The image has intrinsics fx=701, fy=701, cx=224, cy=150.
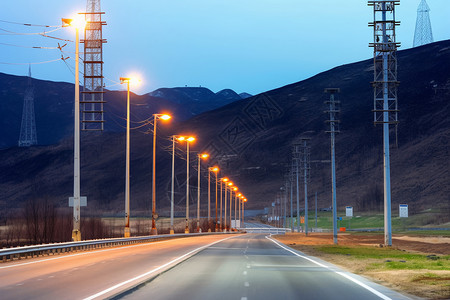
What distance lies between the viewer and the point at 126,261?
30.7m

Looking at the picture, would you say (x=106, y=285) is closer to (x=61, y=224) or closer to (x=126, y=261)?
(x=126, y=261)

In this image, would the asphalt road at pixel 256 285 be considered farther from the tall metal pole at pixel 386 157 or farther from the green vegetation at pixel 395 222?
the green vegetation at pixel 395 222

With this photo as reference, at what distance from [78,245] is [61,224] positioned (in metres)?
25.7

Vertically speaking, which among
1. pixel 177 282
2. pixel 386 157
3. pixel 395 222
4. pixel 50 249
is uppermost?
pixel 386 157

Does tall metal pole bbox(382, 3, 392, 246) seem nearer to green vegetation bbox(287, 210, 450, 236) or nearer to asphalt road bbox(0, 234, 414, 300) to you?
asphalt road bbox(0, 234, 414, 300)

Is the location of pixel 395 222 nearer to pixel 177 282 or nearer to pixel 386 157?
pixel 386 157

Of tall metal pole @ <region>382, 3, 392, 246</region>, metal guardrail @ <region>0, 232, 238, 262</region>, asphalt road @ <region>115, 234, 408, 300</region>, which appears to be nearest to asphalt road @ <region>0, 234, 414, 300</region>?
asphalt road @ <region>115, 234, 408, 300</region>

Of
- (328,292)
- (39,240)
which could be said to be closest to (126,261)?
(328,292)

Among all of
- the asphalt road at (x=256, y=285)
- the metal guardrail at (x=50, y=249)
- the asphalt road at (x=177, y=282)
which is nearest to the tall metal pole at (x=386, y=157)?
the metal guardrail at (x=50, y=249)

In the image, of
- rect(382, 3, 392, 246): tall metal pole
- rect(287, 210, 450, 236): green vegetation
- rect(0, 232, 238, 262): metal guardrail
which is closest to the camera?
rect(0, 232, 238, 262): metal guardrail

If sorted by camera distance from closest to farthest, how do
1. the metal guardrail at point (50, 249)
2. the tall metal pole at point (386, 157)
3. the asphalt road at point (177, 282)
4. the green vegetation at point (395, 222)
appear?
1. the asphalt road at point (177, 282)
2. the metal guardrail at point (50, 249)
3. the tall metal pole at point (386, 157)
4. the green vegetation at point (395, 222)

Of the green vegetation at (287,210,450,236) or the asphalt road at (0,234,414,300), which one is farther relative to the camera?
the green vegetation at (287,210,450,236)

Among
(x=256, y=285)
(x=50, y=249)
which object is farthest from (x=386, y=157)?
(x=256, y=285)

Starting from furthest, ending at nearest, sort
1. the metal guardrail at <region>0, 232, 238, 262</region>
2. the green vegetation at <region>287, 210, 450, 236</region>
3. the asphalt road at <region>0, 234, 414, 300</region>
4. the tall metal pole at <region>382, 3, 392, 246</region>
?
the green vegetation at <region>287, 210, 450, 236</region>
the tall metal pole at <region>382, 3, 392, 246</region>
the metal guardrail at <region>0, 232, 238, 262</region>
the asphalt road at <region>0, 234, 414, 300</region>
